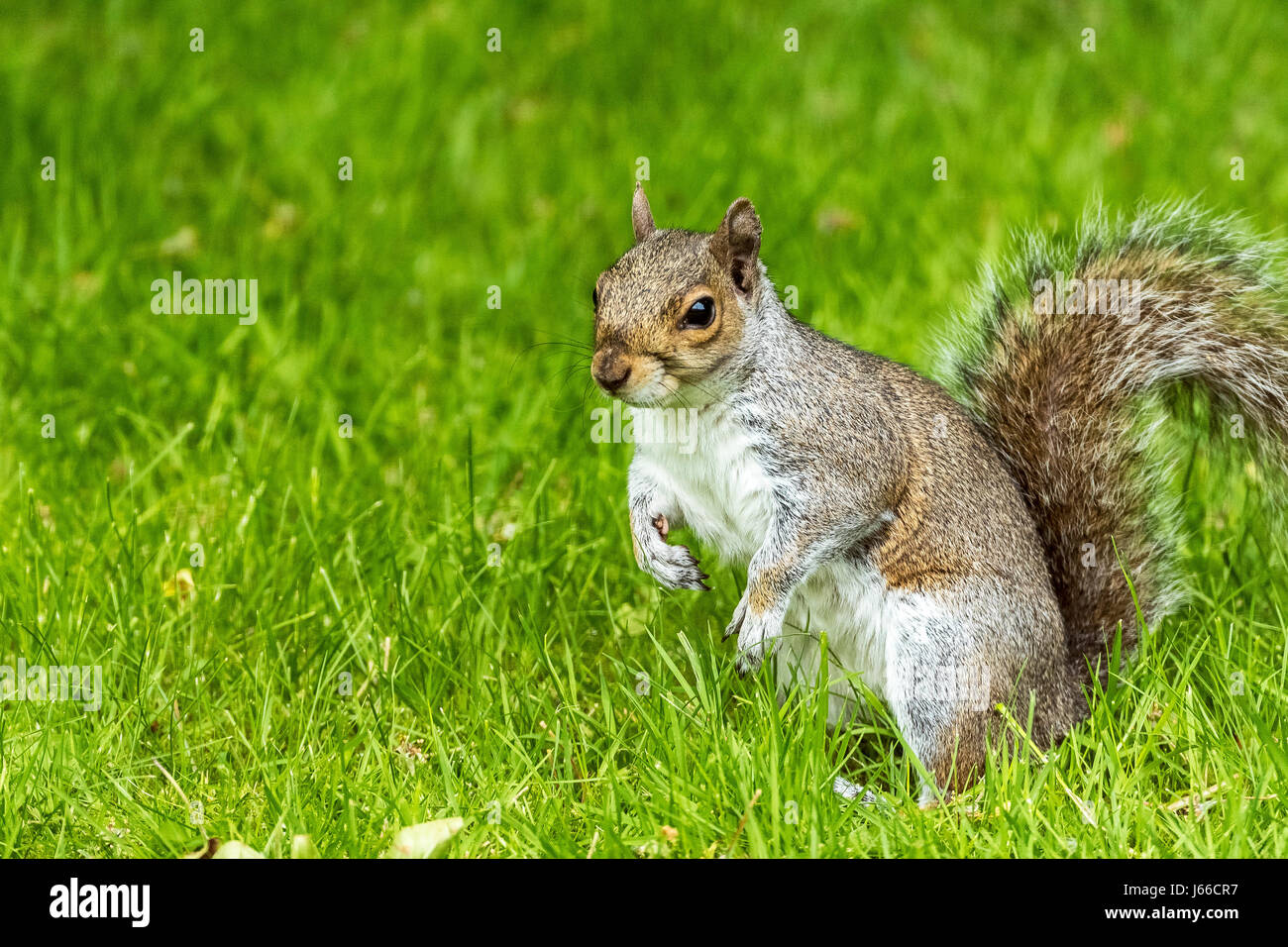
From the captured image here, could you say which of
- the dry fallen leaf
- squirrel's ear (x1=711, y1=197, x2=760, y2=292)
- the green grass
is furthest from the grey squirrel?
the dry fallen leaf

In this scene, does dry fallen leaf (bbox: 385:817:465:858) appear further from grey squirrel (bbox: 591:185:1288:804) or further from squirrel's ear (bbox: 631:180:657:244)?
squirrel's ear (bbox: 631:180:657:244)

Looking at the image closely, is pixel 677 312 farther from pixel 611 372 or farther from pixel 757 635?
pixel 757 635

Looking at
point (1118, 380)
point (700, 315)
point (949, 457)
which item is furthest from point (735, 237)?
point (1118, 380)

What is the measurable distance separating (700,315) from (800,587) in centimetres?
44

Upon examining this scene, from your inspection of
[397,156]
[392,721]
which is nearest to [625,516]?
[392,721]

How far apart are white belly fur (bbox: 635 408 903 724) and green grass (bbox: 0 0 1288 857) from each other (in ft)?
0.30

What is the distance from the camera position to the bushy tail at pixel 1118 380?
2.29 metres

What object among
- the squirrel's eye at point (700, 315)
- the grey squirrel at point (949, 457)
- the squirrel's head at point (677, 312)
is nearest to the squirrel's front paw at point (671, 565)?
the grey squirrel at point (949, 457)

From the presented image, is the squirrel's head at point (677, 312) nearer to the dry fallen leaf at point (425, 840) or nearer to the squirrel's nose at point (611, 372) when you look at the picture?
the squirrel's nose at point (611, 372)

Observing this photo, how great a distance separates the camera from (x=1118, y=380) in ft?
7.50

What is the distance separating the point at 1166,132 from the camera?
4316mm

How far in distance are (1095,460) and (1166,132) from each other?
235 cm

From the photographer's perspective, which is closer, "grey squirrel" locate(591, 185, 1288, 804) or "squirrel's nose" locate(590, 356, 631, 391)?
"squirrel's nose" locate(590, 356, 631, 391)

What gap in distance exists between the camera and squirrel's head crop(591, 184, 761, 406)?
1.95 metres
